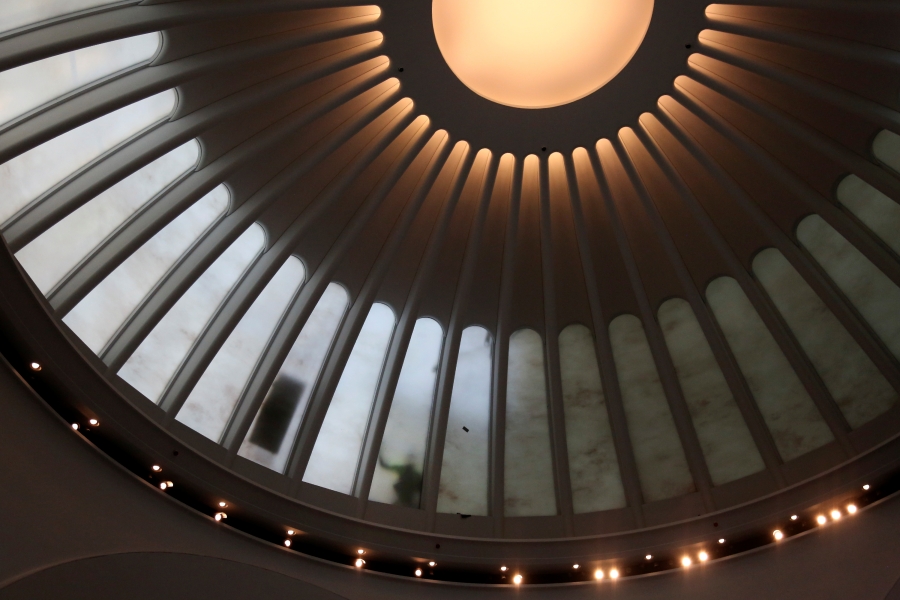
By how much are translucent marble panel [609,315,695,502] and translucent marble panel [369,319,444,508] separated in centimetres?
387

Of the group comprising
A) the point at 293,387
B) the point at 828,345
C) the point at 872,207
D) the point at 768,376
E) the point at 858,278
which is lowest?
the point at 293,387

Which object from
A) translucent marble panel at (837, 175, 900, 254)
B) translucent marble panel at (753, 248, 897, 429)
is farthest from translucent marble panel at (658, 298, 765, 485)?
translucent marble panel at (837, 175, 900, 254)

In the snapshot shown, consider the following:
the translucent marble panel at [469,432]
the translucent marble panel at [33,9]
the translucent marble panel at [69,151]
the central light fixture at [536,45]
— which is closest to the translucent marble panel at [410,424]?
the translucent marble panel at [469,432]

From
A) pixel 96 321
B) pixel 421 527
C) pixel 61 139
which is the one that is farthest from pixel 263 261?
pixel 421 527

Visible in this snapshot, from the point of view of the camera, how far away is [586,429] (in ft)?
52.2

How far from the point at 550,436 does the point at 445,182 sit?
18.7 feet

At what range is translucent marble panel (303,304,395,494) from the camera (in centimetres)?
1497

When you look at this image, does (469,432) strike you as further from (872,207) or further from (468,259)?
(872,207)

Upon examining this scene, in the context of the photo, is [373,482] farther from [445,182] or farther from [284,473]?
[445,182]

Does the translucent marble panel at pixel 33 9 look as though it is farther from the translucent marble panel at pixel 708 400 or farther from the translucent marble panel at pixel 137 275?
the translucent marble panel at pixel 708 400

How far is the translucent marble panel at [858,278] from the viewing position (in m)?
14.0

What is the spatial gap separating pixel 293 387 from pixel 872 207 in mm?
11303

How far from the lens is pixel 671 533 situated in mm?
→ 13977

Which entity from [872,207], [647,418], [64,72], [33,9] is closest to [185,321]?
[64,72]
